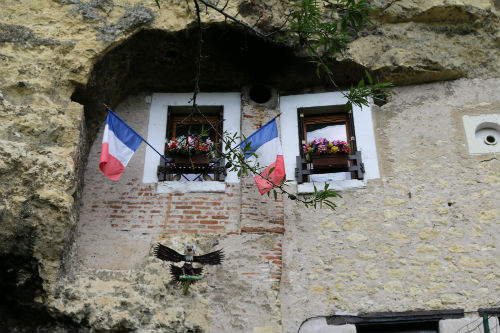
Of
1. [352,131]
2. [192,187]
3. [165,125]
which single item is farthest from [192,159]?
A: [352,131]

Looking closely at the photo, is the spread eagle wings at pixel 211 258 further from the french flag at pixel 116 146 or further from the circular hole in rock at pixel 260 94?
the circular hole in rock at pixel 260 94

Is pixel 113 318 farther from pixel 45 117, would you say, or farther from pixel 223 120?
pixel 223 120

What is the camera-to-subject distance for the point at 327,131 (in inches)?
Result: 309

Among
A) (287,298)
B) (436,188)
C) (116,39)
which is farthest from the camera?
(116,39)

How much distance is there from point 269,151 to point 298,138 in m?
0.78

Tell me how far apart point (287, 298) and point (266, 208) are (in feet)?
3.59

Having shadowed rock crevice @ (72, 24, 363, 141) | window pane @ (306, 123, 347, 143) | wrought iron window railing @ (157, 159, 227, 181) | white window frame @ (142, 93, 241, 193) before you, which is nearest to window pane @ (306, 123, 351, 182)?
window pane @ (306, 123, 347, 143)

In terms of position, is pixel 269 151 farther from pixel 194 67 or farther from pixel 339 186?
pixel 194 67

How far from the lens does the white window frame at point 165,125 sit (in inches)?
288

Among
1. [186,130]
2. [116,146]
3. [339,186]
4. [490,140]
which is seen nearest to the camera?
[116,146]

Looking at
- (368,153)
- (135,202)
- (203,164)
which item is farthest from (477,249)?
Answer: (135,202)

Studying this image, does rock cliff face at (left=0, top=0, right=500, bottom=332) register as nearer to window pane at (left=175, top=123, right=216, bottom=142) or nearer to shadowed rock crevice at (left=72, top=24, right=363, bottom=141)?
shadowed rock crevice at (left=72, top=24, right=363, bottom=141)

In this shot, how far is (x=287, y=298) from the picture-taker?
6.57 meters

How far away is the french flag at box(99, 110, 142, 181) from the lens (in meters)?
6.82
